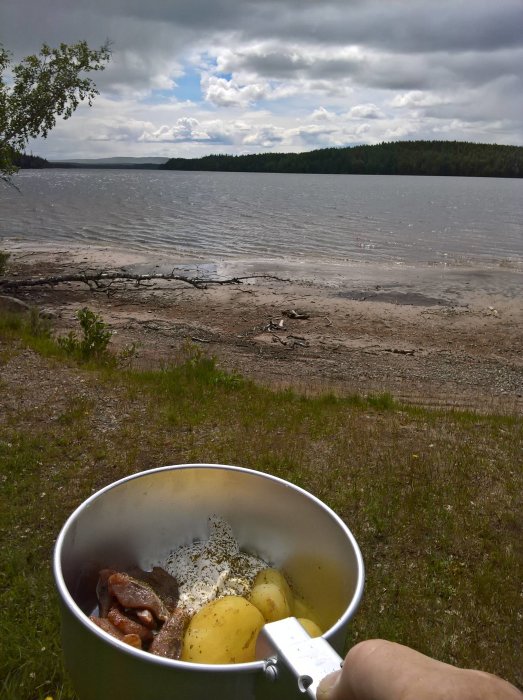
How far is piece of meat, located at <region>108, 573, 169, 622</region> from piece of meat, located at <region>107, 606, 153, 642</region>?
51 mm

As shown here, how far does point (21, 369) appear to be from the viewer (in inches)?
308

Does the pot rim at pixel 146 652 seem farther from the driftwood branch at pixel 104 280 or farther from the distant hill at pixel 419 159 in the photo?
the distant hill at pixel 419 159

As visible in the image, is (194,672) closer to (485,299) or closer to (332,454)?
(332,454)

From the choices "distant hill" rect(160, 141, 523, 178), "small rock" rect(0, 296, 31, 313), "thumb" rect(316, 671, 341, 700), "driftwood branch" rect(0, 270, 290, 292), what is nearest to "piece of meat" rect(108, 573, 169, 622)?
"thumb" rect(316, 671, 341, 700)

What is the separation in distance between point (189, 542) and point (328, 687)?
1.55 metres

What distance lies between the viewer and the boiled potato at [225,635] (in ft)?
5.74

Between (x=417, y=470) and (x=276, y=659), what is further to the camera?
(x=417, y=470)

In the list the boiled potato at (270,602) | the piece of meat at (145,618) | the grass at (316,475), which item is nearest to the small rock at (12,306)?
the grass at (316,475)

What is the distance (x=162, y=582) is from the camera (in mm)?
2447

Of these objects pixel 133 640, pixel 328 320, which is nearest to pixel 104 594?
pixel 133 640

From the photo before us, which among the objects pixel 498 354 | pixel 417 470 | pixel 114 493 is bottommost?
pixel 498 354

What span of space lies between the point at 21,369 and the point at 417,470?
5481 millimetres

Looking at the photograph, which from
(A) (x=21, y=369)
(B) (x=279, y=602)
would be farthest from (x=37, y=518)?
(A) (x=21, y=369)

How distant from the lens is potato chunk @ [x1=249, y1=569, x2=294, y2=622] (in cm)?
211
